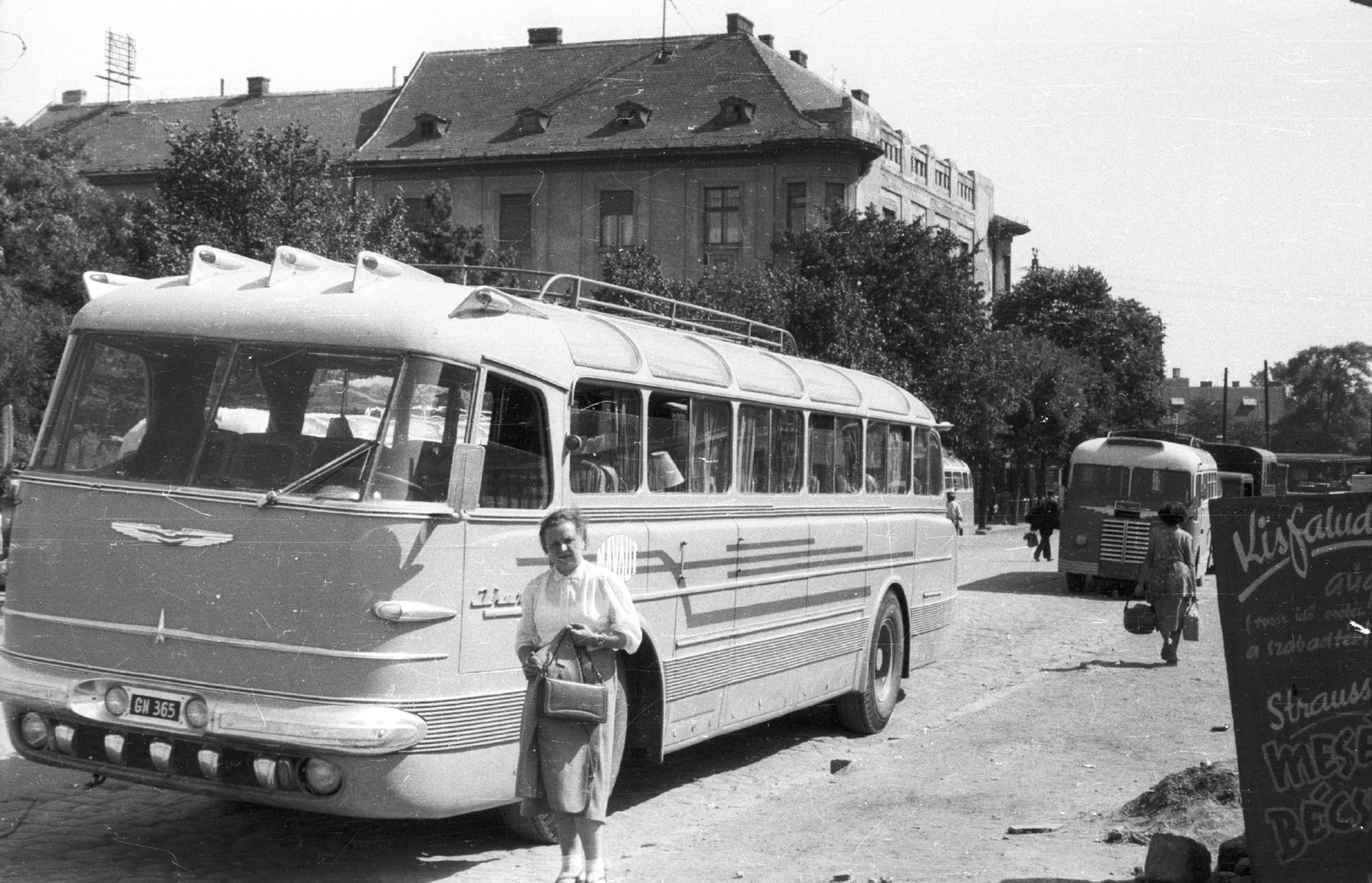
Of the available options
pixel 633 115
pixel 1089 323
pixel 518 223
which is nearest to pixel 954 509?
pixel 633 115

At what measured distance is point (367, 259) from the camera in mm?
7672

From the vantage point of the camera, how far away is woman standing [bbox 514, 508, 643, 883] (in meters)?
6.82

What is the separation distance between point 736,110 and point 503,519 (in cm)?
4964

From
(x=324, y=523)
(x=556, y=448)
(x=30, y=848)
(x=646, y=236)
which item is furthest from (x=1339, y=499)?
(x=646, y=236)

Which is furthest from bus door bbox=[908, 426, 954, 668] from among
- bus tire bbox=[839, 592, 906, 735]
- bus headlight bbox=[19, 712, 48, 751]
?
bus headlight bbox=[19, 712, 48, 751]

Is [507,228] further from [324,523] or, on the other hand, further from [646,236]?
[324,523]

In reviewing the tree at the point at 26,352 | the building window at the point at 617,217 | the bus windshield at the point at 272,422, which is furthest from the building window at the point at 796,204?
the bus windshield at the point at 272,422

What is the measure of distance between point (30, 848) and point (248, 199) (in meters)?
25.4

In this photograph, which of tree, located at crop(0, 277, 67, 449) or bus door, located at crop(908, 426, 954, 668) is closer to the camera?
bus door, located at crop(908, 426, 954, 668)

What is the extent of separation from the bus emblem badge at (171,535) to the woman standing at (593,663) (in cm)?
141

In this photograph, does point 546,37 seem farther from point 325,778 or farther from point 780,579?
point 325,778

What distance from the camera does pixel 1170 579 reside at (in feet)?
57.0

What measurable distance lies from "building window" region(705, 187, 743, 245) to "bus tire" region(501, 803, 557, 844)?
1873 inches

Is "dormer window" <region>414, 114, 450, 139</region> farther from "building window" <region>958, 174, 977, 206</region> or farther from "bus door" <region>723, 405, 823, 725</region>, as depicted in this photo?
"bus door" <region>723, 405, 823, 725</region>
